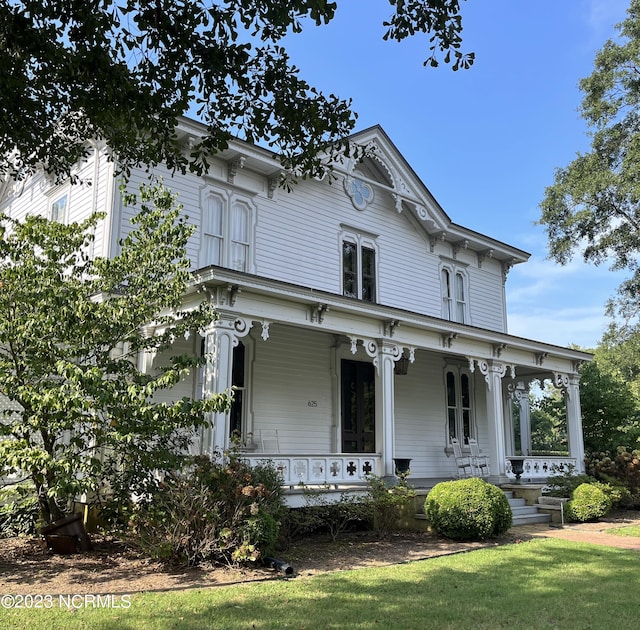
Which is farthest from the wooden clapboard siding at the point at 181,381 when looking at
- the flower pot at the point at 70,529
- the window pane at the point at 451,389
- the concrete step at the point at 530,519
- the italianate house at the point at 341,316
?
the window pane at the point at 451,389

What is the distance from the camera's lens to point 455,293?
18922 millimetres

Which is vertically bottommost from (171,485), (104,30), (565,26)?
(171,485)

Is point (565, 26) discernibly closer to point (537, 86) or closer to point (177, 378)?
point (537, 86)

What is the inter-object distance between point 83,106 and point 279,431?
8654mm

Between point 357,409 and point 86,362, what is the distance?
25.3 feet

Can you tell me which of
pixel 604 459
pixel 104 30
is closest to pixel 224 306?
pixel 104 30

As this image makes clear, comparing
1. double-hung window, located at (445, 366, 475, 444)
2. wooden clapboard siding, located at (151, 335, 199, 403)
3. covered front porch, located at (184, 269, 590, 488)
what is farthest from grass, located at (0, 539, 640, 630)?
double-hung window, located at (445, 366, 475, 444)

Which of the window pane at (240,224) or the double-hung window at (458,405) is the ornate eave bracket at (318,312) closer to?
the window pane at (240,224)

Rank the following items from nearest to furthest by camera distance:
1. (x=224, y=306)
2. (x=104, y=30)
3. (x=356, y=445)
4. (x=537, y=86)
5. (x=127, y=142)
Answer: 1. (x=104, y=30)
2. (x=127, y=142)
3. (x=224, y=306)
4. (x=537, y=86)
5. (x=356, y=445)

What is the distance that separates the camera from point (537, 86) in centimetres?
1225

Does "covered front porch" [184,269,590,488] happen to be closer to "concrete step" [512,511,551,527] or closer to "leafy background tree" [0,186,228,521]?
"leafy background tree" [0,186,228,521]

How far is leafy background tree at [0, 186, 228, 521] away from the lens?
823 centimetres

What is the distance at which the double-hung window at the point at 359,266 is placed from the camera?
52.8 ft

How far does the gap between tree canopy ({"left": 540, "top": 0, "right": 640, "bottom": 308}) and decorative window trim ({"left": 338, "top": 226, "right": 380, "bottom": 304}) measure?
37.5ft
